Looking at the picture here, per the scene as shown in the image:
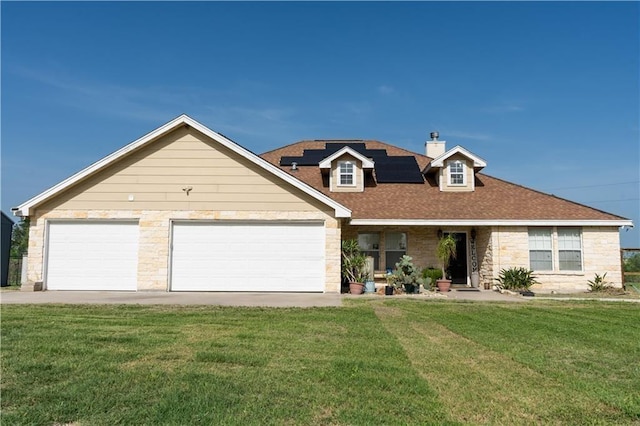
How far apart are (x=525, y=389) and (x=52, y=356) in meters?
5.78

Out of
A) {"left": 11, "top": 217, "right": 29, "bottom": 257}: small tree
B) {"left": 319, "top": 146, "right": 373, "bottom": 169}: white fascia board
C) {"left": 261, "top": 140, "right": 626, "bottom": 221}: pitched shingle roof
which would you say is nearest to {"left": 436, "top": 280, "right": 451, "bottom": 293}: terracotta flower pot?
{"left": 261, "top": 140, "right": 626, "bottom": 221}: pitched shingle roof

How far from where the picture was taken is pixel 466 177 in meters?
20.0

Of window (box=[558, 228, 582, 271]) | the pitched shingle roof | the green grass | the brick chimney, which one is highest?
the brick chimney

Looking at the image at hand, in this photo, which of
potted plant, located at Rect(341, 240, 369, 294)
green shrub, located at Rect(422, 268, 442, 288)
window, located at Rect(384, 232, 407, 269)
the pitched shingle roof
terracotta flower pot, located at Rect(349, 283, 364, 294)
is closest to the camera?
terracotta flower pot, located at Rect(349, 283, 364, 294)

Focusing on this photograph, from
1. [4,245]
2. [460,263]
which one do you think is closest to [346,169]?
[460,263]

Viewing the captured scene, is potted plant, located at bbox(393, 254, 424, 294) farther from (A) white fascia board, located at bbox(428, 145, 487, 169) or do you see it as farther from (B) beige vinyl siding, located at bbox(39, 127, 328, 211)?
Answer: (A) white fascia board, located at bbox(428, 145, 487, 169)

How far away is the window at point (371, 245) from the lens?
59.7 ft

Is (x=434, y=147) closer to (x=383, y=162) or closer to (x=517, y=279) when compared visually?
(x=383, y=162)

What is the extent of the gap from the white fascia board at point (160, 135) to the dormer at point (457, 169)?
673cm

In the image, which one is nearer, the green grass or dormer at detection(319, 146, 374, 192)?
the green grass

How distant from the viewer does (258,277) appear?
50.4 feet

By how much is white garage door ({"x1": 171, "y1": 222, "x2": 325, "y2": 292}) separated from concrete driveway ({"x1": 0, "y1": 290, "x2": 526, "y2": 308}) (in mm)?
642

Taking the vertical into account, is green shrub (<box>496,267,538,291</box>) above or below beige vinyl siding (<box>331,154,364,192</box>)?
below

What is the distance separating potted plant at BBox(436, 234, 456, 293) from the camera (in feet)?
54.7
